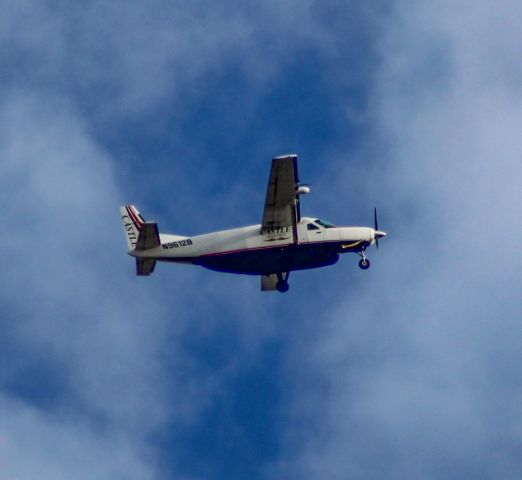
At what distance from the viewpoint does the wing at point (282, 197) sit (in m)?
73.2

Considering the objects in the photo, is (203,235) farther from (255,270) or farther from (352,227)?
(352,227)

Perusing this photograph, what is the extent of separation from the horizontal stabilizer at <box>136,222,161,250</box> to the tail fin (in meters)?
2.66

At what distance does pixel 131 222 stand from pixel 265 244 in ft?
32.9

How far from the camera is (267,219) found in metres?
77.3

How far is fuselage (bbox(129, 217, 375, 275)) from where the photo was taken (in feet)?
255

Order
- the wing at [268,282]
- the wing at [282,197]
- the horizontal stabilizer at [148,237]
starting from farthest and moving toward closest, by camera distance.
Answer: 1. the wing at [268,282]
2. the horizontal stabilizer at [148,237]
3. the wing at [282,197]

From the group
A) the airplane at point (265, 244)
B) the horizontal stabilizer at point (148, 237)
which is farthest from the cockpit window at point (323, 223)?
the horizontal stabilizer at point (148, 237)

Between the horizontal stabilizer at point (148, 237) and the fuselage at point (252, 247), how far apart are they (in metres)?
0.37

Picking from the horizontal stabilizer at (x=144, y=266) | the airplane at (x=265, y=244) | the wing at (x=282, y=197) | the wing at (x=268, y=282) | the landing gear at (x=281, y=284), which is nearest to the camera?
the wing at (x=282, y=197)

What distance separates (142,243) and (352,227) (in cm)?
1424

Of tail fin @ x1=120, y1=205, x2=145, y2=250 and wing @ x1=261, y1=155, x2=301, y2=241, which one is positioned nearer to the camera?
wing @ x1=261, y1=155, x2=301, y2=241

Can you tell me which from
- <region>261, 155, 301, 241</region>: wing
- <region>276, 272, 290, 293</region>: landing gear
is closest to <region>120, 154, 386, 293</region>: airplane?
<region>261, 155, 301, 241</region>: wing

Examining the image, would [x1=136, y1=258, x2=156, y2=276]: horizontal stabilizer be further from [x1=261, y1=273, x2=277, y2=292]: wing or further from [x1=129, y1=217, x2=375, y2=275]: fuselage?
[x1=261, y1=273, x2=277, y2=292]: wing

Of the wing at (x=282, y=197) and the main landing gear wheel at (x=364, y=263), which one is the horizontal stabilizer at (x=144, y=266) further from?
the main landing gear wheel at (x=364, y=263)
